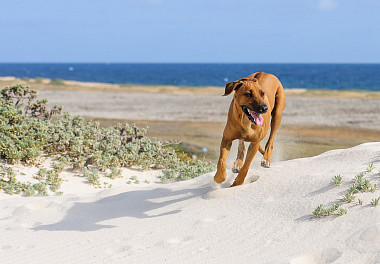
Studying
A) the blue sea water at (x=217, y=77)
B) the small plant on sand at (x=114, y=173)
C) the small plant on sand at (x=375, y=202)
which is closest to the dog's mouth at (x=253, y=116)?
the small plant on sand at (x=375, y=202)

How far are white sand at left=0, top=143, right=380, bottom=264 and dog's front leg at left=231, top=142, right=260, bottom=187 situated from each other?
131 millimetres

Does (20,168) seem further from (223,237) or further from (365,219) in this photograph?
(365,219)

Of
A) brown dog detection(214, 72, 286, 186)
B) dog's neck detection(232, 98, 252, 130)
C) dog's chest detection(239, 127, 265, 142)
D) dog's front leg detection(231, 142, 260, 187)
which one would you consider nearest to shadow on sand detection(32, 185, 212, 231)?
dog's front leg detection(231, 142, 260, 187)

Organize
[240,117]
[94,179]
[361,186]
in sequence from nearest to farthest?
[361,186] < [240,117] < [94,179]

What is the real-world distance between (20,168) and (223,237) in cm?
517

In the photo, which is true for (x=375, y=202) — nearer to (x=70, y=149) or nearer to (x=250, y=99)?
(x=250, y=99)

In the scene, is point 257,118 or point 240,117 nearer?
point 257,118

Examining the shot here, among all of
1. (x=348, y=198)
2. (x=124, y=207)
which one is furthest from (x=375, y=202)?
(x=124, y=207)

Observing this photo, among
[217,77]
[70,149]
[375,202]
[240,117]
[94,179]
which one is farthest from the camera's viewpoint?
[217,77]

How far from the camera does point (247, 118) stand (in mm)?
4988

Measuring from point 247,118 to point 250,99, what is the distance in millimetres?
367

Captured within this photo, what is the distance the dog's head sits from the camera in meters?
4.63

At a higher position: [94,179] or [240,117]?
[240,117]

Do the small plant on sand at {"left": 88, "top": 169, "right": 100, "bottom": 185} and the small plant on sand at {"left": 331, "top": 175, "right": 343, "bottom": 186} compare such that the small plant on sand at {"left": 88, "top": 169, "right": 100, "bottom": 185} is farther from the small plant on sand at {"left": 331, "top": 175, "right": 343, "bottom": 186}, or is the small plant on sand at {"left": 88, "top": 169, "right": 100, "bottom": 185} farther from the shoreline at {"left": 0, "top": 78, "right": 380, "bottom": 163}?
the small plant on sand at {"left": 331, "top": 175, "right": 343, "bottom": 186}
